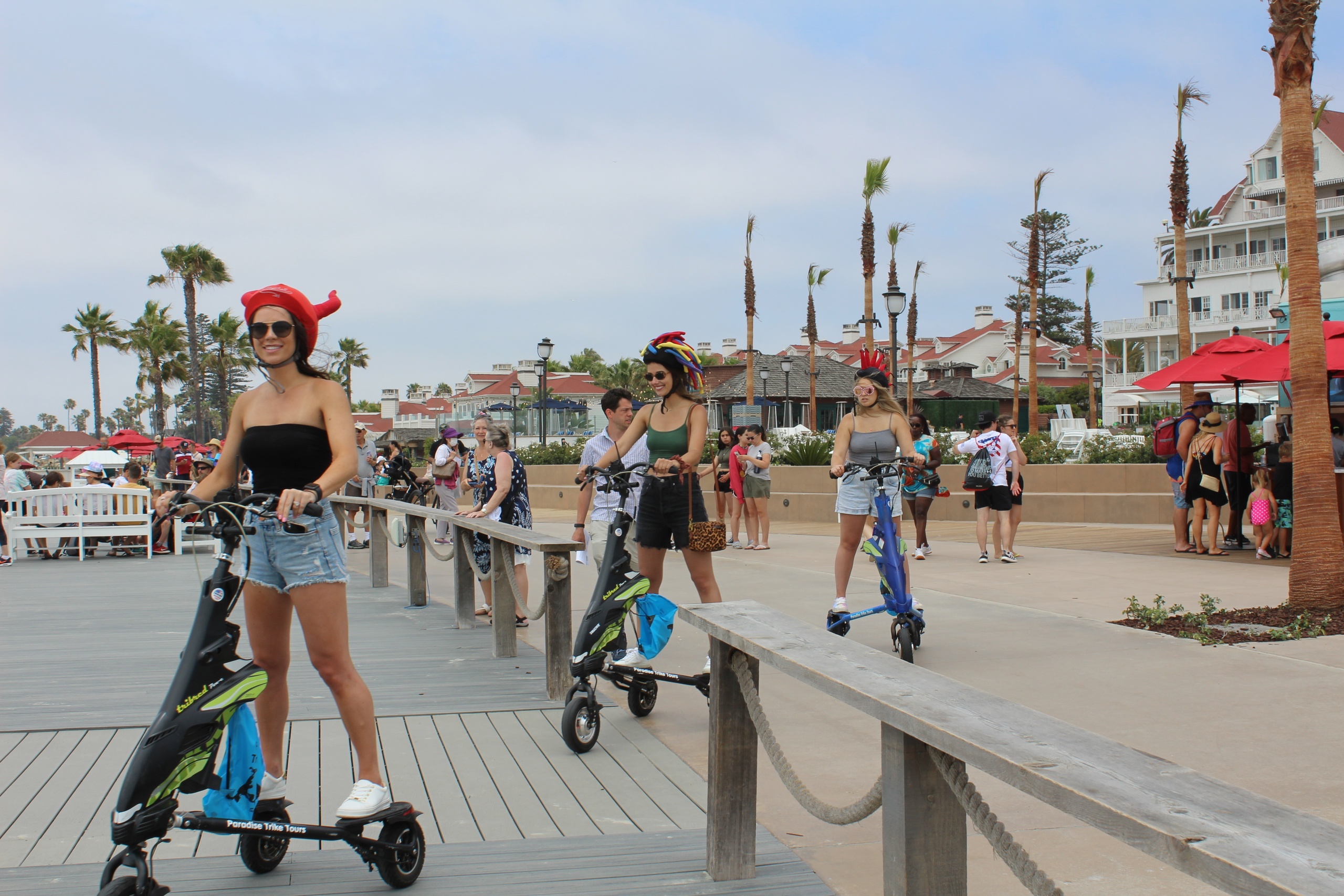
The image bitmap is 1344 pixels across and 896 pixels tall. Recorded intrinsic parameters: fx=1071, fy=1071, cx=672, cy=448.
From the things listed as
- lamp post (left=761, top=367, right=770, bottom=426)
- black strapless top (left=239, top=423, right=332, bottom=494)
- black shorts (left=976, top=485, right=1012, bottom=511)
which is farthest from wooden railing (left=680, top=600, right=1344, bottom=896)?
lamp post (left=761, top=367, right=770, bottom=426)

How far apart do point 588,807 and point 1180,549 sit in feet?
34.6

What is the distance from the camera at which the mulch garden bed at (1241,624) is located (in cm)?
694

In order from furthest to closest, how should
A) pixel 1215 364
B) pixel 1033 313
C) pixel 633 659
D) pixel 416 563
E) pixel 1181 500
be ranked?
A: pixel 1033 313, pixel 1215 364, pixel 1181 500, pixel 416 563, pixel 633 659

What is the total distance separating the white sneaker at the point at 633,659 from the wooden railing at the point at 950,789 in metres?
1.52

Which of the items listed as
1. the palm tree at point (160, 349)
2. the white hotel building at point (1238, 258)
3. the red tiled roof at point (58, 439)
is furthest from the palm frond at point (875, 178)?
the red tiled roof at point (58, 439)

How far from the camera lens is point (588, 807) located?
402cm

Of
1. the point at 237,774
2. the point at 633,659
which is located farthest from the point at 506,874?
the point at 633,659

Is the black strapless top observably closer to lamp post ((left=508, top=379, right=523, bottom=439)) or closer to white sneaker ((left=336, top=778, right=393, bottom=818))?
white sneaker ((left=336, top=778, right=393, bottom=818))

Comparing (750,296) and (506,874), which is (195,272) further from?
(506,874)

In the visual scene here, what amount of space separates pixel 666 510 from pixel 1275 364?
9.74m

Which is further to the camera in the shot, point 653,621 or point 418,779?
point 653,621

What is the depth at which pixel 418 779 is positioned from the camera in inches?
171

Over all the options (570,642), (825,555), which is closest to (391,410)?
(825,555)

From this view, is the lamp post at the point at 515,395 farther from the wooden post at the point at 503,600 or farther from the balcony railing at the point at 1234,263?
the balcony railing at the point at 1234,263
